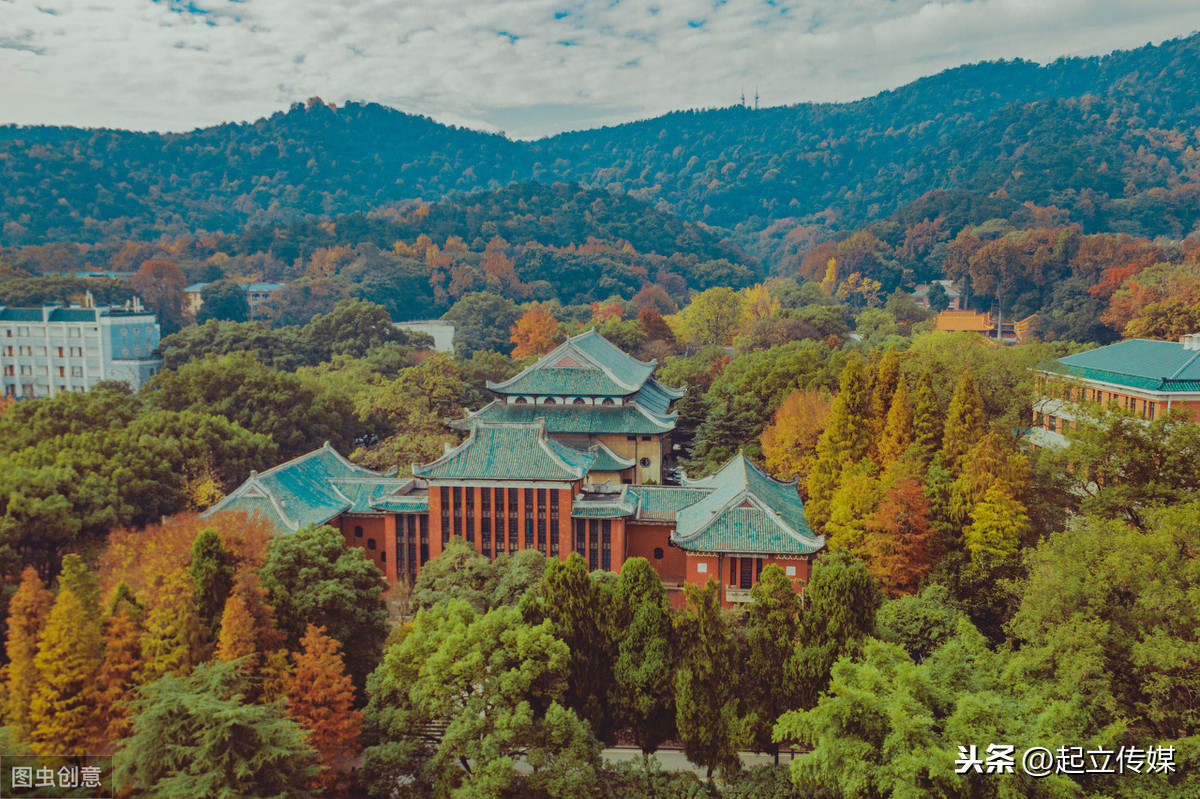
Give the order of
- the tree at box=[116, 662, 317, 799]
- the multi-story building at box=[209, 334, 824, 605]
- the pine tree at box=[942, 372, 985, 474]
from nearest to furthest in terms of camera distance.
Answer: the tree at box=[116, 662, 317, 799] < the pine tree at box=[942, 372, 985, 474] < the multi-story building at box=[209, 334, 824, 605]

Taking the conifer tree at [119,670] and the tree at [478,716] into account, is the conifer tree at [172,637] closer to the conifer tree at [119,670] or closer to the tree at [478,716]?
the conifer tree at [119,670]

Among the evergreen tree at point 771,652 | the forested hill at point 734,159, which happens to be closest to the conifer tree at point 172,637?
the evergreen tree at point 771,652

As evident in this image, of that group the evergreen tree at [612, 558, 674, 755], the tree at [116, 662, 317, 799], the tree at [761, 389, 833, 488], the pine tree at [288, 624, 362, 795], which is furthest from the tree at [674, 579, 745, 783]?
the tree at [761, 389, 833, 488]

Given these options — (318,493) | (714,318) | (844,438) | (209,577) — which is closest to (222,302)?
(714,318)

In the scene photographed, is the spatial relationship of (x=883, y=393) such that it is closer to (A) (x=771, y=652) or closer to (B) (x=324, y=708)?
(A) (x=771, y=652)

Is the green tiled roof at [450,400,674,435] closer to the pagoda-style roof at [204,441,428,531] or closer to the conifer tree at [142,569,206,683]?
the pagoda-style roof at [204,441,428,531]

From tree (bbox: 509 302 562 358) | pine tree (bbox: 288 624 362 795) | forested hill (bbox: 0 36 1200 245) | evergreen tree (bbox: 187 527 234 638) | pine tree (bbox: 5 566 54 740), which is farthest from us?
forested hill (bbox: 0 36 1200 245)

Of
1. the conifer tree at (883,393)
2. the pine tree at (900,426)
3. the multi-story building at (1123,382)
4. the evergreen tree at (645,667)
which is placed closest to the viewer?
the evergreen tree at (645,667)
